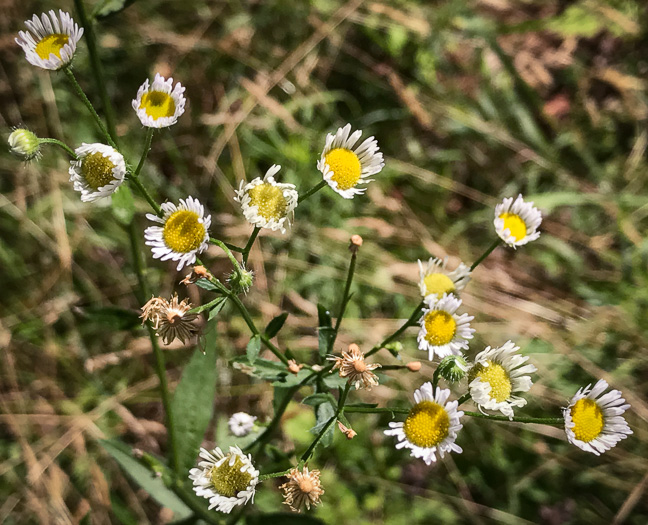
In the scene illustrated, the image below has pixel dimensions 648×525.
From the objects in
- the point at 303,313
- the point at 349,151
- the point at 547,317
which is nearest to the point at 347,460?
the point at 303,313

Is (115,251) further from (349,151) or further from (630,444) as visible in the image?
(630,444)

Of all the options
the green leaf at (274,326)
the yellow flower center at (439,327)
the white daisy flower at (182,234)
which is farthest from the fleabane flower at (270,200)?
the yellow flower center at (439,327)

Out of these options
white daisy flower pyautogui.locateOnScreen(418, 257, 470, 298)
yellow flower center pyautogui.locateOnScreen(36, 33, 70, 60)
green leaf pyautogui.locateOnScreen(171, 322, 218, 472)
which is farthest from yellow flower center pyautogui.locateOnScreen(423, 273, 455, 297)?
yellow flower center pyautogui.locateOnScreen(36, 33, 70, 60)

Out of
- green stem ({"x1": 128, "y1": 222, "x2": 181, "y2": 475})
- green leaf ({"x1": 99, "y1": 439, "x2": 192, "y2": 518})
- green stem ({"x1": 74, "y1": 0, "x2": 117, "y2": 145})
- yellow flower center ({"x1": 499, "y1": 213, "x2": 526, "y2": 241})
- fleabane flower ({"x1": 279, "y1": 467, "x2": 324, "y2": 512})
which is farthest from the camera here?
green leaf ({"x1": 99, "y1": 439, "x2": 192, "y2": 518})

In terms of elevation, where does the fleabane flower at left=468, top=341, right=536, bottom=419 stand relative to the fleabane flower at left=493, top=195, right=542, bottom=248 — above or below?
below

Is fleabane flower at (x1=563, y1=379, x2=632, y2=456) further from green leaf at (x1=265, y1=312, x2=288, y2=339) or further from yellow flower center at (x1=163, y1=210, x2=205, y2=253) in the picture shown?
yellow flower center at (x1=163, y1=210, x2=205, y2=253)

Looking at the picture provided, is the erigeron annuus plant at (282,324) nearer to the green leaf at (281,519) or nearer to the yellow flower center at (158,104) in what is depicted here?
the yellow flower center at (158,104)

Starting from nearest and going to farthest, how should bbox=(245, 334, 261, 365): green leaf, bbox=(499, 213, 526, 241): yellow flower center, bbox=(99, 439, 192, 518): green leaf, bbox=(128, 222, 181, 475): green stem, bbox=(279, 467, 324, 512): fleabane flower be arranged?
bbox=(279, 467, 324, 512): fleabane flower, bbox=(245, 334, 261, 365): green leaf, bbox=(128, 222, 181, 475): green stem, bbox=(499, 213, 526, 241): yellow flower center, bbox=(99, 439, 192, 518): green leaf

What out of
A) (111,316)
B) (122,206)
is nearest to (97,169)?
(122,206)
